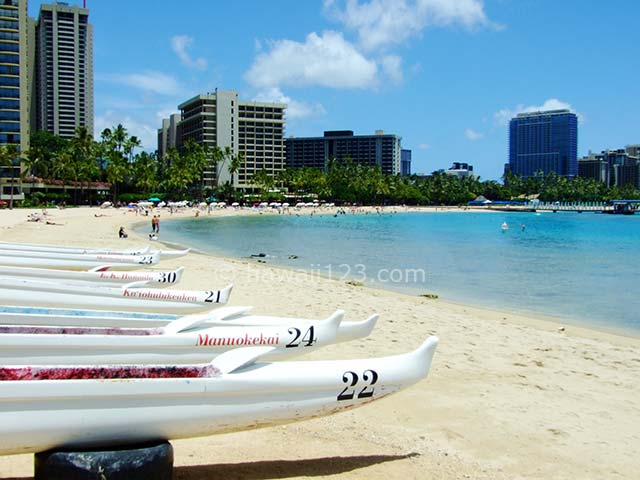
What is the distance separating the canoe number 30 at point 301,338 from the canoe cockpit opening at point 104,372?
1954 millimetres

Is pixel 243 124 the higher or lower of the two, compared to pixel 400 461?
higher

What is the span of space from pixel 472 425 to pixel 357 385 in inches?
96.2

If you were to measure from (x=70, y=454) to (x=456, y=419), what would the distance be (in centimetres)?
423

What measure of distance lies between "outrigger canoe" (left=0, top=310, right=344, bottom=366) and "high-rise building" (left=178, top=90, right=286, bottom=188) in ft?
473

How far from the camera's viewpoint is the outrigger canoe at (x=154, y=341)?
5.09 meters

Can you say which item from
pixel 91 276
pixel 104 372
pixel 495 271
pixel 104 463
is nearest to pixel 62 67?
pixel 495 271

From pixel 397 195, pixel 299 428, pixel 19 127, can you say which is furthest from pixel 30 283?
pixel 397 195

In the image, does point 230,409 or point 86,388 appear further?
point 230,409

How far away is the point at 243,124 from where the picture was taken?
162 m

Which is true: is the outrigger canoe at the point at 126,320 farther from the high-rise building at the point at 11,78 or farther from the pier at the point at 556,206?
the pier at the point at 556,206

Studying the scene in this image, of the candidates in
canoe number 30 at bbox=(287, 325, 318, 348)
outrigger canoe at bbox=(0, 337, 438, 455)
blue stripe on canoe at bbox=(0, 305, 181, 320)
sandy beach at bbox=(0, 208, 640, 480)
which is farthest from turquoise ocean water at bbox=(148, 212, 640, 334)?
outrigger canoe at bbox=(0, 337, 438, 455)

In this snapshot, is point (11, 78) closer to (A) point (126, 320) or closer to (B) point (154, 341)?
(A) point (126, 320)

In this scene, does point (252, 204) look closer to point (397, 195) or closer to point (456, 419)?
point (397, 195)

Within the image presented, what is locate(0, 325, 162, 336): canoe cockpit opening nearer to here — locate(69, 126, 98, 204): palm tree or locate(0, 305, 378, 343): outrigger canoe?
locate(0, 305, 378, 343): outrigger canoe
